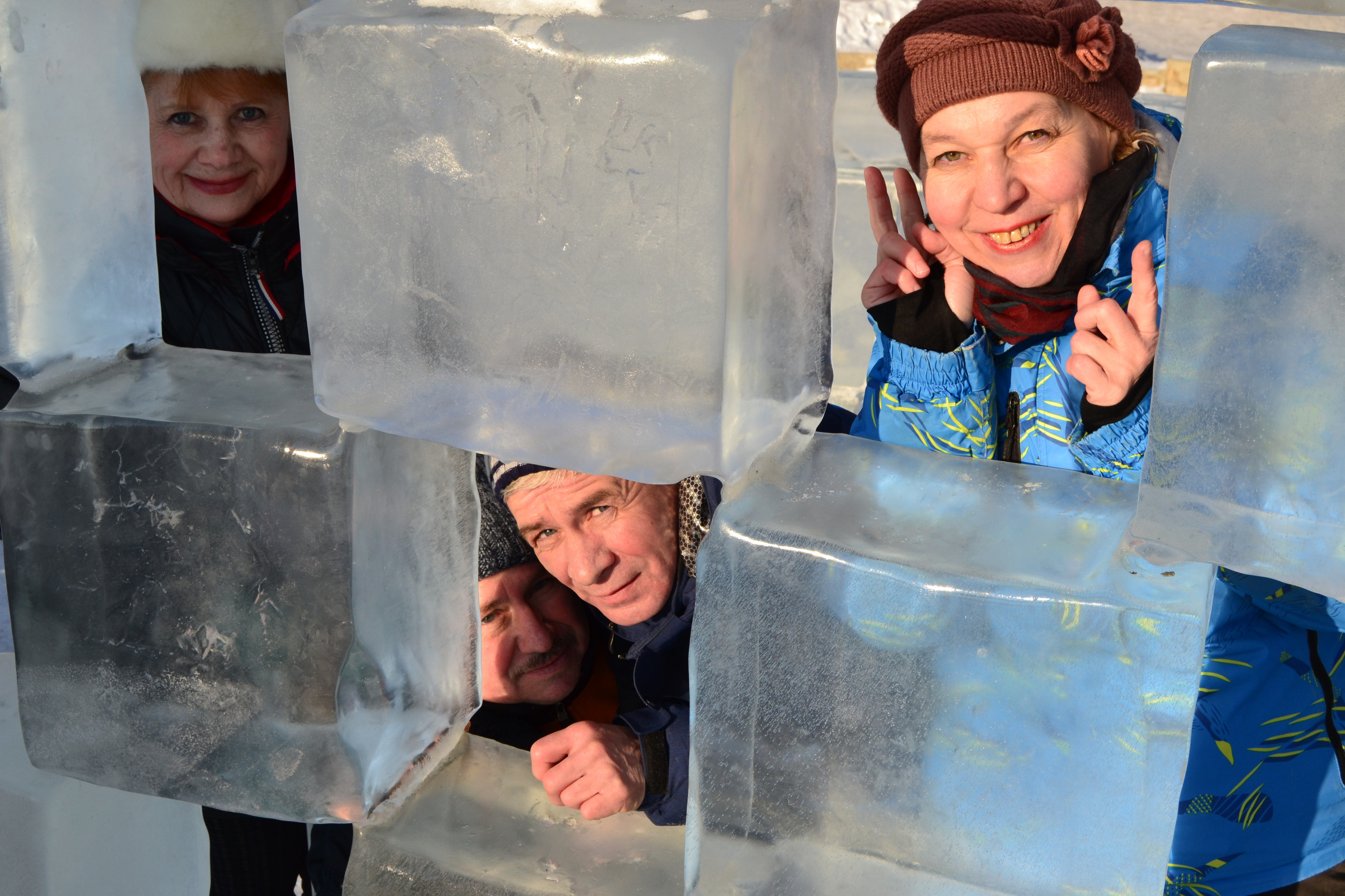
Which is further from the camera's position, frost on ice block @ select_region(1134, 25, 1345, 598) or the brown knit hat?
the brown knit hat

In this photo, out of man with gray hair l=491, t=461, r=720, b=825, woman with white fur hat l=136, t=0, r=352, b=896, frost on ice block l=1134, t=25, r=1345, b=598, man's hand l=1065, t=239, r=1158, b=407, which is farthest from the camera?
woman with white fur hat l=136, t=0, r=352, b=896

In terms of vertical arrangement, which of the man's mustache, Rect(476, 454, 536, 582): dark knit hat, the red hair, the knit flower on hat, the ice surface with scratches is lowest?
the man's mustache

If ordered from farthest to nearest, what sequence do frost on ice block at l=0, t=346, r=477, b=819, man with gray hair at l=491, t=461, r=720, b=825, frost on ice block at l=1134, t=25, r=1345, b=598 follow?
man with gray hair at l=491, t=461, r=720, b=825
frost on ice block at l=0, t=346, r=477, b=819
frost on ice block at l=1134, t=25, r=1345, b=598

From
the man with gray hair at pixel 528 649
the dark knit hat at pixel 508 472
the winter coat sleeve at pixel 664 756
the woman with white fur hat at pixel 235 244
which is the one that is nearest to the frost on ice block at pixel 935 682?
the winter coat sleeve at pixel 664 756

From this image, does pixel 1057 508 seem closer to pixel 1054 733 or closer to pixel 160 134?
pixel 1054 733

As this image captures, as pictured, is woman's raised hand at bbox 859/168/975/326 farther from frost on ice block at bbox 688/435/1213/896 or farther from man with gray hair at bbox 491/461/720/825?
frost on ice block at bbox 688/435/1213/896

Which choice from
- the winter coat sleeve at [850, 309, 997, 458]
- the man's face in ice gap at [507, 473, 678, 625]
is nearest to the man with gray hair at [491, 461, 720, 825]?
the man's face in ice gap at [507, 473, 678, 625]

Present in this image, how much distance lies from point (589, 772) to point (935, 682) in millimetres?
511

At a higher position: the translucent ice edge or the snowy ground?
the snowy ground

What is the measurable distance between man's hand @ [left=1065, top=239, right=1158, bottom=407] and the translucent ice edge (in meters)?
0.59

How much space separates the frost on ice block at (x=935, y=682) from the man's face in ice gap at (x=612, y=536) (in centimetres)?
72

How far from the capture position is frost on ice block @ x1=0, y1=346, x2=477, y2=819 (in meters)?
0.95

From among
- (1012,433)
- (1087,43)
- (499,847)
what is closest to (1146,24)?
(1087,43)

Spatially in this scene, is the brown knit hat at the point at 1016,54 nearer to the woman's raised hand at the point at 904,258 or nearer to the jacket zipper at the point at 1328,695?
the woman's raised hand at the point at 904,258
